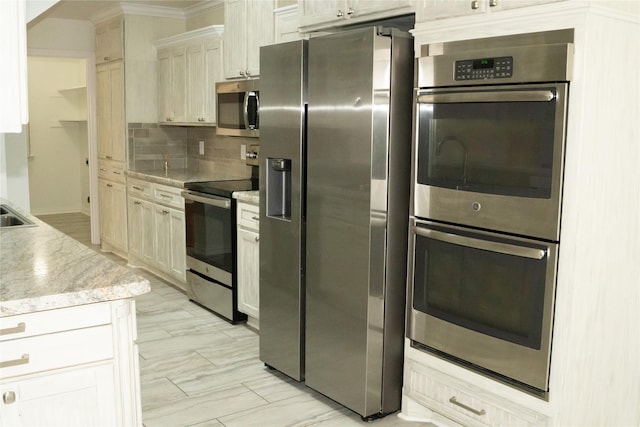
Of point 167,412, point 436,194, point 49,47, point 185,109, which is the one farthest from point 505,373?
point 49,47

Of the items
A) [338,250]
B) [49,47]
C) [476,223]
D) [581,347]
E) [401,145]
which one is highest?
[49,47]

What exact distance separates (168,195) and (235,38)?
4.94ft

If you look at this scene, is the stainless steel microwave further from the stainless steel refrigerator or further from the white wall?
the white wall

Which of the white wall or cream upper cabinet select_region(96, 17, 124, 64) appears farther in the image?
the white wall

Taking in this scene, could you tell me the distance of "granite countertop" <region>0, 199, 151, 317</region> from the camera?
184 cm

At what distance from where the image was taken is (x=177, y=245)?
5.40 meters

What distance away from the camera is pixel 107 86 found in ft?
22.7

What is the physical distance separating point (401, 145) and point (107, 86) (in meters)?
4.94

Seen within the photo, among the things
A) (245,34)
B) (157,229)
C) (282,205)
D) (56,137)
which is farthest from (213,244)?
(56,137)

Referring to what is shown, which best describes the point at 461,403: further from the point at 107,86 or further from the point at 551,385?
the point at 107,86

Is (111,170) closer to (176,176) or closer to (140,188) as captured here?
(140,188)

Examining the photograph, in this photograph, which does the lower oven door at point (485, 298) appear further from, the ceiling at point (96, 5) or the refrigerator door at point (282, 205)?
the ceiling at point (96, 5)

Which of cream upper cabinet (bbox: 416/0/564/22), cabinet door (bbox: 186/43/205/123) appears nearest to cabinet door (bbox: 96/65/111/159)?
cabinet door (bbox: 186/43/205/123)

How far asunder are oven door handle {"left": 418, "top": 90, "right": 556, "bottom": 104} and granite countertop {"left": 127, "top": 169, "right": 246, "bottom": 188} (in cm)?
287
